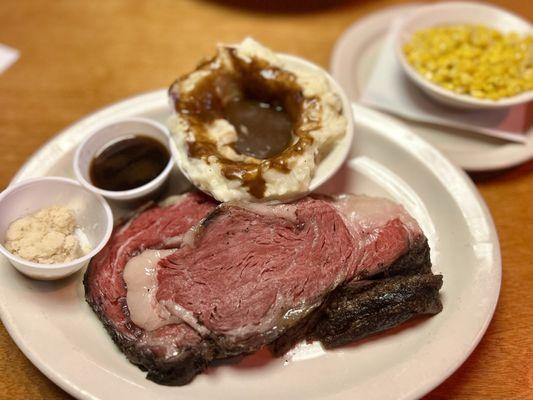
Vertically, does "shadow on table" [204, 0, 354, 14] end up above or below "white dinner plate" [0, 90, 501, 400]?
above

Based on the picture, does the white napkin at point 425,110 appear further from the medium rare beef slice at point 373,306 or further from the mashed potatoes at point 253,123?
the medium rare beef slice at point 373,306

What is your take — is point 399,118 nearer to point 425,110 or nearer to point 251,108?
point 425,110

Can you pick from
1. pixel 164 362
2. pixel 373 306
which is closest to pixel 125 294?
pixel 164 362

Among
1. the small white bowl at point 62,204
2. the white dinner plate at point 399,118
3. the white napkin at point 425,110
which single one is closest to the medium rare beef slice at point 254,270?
the small white bowl at point 62,204

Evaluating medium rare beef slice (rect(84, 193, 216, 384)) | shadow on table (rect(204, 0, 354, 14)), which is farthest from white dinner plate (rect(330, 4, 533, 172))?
medium rare beef slice (rect(84, 193, 216, 384))

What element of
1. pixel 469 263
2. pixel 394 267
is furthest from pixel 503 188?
pixel 394 267

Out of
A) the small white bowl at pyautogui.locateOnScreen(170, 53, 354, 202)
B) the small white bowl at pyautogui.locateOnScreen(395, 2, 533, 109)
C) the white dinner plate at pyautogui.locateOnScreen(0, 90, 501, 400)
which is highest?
the small white bowl at pyautogui.locateOnScreen(395, 2, 533, 109)

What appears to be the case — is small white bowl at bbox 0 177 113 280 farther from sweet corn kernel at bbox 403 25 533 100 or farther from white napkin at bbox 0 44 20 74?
sweet corn kernel at bbox 403 25 533 100
